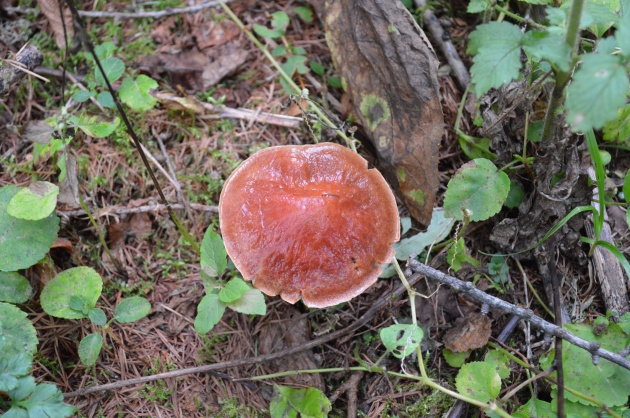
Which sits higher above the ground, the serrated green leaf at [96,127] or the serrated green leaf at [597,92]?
the serrated green leaf at [597,92]

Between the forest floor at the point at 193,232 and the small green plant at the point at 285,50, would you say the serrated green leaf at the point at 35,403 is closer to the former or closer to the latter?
the forest floor at the point at 193,232

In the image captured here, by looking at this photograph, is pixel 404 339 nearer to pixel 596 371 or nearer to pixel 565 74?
pixel 596 371

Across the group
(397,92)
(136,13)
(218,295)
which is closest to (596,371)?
(397,92)

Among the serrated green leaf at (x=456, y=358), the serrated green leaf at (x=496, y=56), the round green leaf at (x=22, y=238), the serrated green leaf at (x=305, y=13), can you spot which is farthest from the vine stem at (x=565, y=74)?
the round green leaf at (x=22, y=238)

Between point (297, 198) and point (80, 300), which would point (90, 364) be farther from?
point (297, 198)

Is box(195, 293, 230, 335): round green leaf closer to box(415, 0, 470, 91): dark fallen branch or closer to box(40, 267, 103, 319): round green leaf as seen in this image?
box(40, 267, 103, 319): round green leaf

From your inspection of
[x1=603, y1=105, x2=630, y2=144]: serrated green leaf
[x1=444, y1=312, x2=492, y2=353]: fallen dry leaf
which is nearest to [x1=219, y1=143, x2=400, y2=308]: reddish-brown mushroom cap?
[x1=444, y1=312, x2=492, y2=353]: fallen dry leaf

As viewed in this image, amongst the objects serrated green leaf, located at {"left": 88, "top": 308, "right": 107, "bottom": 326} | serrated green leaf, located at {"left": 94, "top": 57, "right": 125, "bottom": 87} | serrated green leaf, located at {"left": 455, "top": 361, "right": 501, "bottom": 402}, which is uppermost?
serrated green leaf, located at {"left": 94, "top": 57, "right": 125, "bottom": 87}
